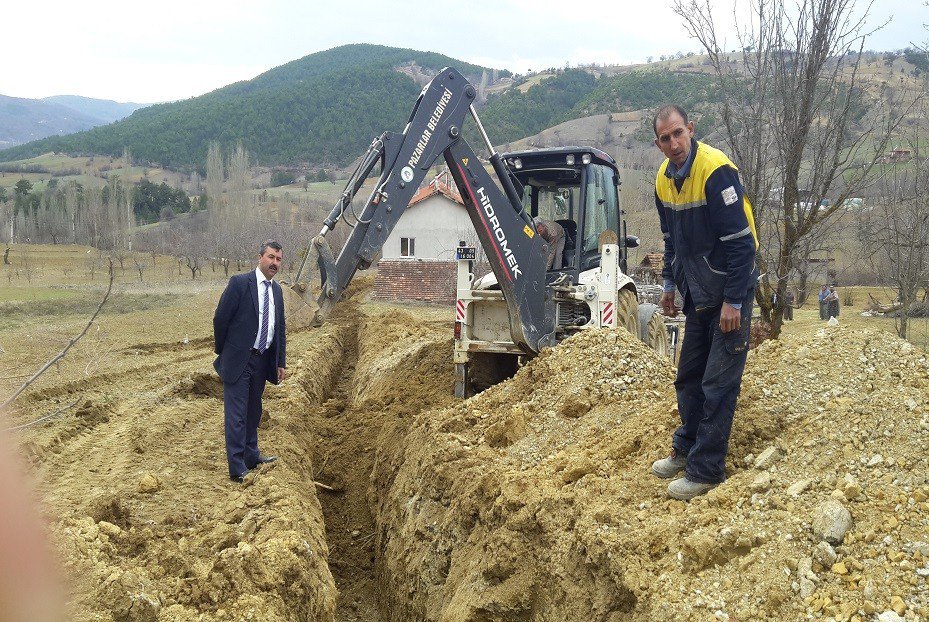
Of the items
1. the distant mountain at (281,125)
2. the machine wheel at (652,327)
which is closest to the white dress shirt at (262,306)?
the machine wheel at (652,327)

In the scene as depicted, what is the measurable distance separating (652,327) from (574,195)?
7.25 feet

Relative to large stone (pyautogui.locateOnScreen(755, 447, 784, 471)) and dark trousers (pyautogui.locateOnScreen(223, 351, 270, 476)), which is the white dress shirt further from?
large stone (pyautogui.locateOnScreen(755, 447, 784, 471))

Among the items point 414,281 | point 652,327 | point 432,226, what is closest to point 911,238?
point 652,327

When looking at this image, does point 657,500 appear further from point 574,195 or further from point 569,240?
point 574,195

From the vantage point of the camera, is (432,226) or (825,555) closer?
(825,555)

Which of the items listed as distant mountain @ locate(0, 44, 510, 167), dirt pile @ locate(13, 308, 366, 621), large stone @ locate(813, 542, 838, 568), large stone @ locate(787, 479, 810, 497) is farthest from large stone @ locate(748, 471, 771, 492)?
distant mountain @ locate(0, 44, 510, 167)

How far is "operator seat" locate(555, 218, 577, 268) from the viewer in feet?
31.2

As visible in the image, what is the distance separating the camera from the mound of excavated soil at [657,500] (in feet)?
10.8

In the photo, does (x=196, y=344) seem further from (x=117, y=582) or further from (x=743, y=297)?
(x=743, y=297)

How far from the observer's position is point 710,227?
173 inches

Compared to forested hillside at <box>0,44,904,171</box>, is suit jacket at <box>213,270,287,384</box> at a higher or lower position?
lower

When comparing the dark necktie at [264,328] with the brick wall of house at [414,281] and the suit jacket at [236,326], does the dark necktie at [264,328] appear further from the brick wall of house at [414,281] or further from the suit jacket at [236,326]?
the brick wall of house at [414,281]

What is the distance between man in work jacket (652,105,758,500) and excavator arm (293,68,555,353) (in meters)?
3.59

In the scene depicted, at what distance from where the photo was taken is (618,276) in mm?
8664
